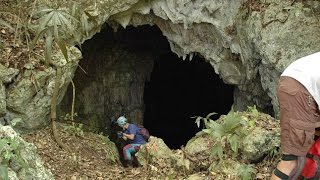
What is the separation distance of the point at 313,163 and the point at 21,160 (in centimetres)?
253

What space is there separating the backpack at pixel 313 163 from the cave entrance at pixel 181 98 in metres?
9.74

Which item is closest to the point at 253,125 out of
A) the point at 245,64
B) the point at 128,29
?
the point at 245,64

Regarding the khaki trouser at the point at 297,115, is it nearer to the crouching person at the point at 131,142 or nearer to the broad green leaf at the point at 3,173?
the broad green leaf at the point at 3,173

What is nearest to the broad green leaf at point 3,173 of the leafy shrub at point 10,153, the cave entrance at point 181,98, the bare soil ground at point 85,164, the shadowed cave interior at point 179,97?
the leafy shrub at point 10,153

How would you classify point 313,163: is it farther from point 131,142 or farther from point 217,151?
point 131,142

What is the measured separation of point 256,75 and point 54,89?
13.5 ft

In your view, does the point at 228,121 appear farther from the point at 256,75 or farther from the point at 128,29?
the point at 128,29

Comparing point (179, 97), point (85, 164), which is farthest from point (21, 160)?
point (179, 97)

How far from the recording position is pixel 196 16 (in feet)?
26.8

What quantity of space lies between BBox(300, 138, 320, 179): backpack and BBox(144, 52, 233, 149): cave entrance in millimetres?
9739

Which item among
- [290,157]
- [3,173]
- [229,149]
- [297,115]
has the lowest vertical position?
[229,149]

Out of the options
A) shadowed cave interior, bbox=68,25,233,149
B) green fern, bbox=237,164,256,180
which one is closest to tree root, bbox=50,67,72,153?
green fern, bbox=237,164,256,180

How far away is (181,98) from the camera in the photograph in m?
14.1

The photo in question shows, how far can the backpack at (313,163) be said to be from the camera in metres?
3.58
